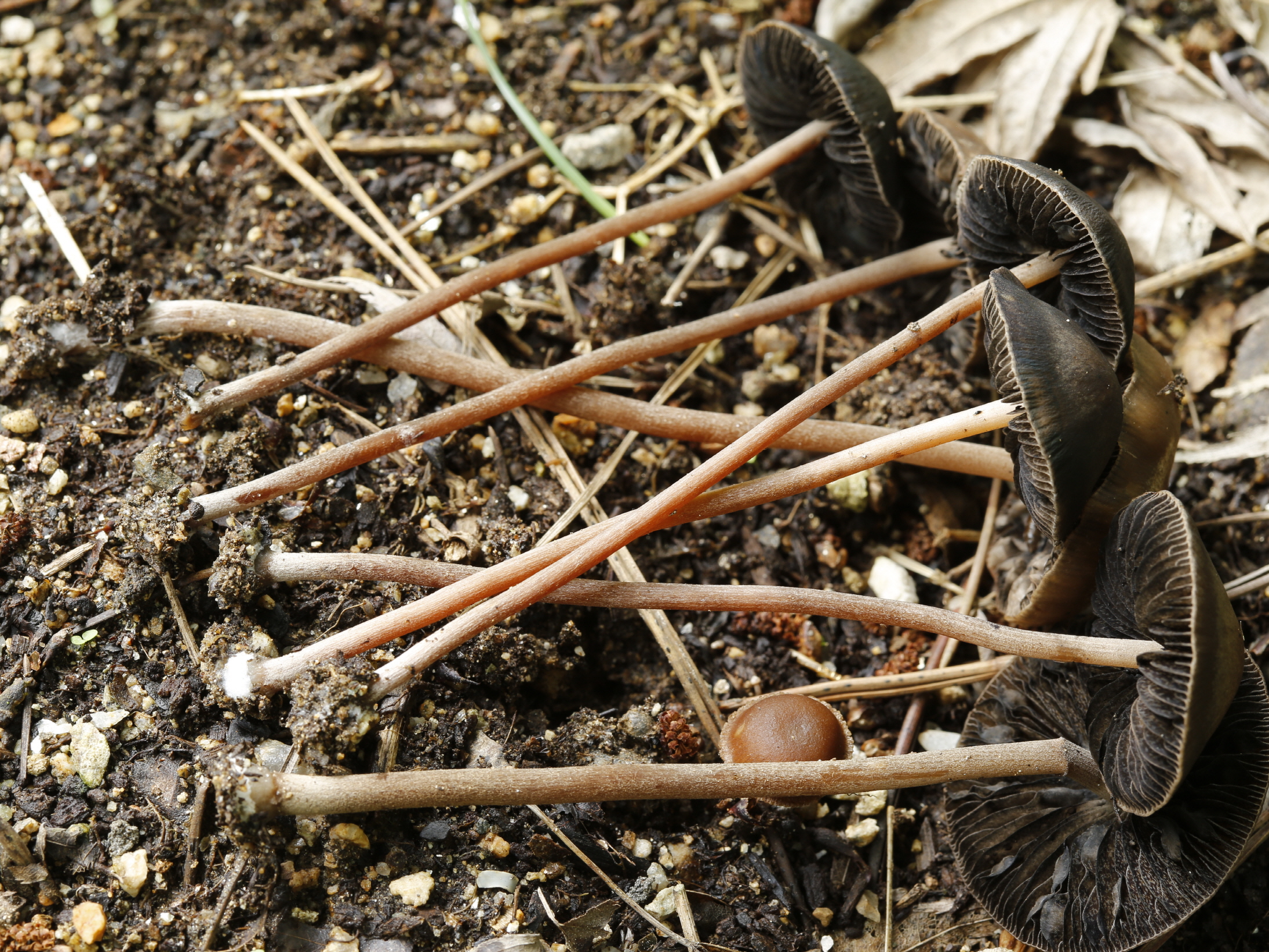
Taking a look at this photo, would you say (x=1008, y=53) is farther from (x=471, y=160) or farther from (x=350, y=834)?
(x=350, y=834)

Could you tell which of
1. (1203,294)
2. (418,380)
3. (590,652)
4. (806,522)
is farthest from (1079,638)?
(418,380)

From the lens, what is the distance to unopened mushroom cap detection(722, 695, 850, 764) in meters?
2.55

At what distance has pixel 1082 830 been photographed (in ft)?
8.52

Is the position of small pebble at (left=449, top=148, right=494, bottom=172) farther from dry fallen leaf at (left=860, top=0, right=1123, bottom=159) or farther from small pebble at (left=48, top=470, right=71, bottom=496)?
small pebble at (left=48, top=470, right=71, bottom=496)

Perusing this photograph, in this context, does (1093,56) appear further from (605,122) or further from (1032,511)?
(1032,511)

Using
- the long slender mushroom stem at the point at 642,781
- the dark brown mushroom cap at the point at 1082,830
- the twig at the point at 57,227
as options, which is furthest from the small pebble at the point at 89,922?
the dark brown mushroom cap at the point at 1082,830

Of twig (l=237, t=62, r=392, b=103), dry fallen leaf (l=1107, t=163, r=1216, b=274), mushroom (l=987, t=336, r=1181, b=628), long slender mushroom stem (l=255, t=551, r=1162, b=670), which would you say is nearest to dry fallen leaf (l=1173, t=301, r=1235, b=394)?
dry fallen leaf (l=1107, t=163, r=1216, b=274)

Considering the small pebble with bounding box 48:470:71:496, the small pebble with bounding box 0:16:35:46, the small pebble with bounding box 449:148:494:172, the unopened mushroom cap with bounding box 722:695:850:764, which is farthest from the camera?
the small pebble with bounding box 0:16:35:46

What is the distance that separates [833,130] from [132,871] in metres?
3.16

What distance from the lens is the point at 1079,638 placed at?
8.05ft

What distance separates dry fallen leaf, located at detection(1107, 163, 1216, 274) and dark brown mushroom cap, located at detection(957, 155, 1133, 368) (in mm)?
948

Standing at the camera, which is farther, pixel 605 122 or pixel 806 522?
pixel 605 122

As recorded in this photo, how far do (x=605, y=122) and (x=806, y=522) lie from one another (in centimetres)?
184

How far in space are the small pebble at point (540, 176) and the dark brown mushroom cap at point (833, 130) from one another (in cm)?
82
